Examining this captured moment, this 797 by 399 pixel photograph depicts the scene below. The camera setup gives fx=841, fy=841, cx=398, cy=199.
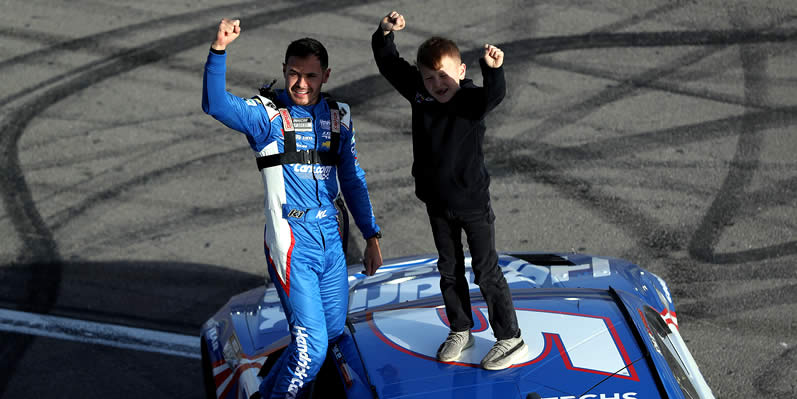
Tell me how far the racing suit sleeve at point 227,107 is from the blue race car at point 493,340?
3.18 feet

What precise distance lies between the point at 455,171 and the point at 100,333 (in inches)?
131

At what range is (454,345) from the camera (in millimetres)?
3395

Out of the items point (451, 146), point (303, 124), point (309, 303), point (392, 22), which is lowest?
point (309, 303)

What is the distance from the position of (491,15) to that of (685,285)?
502 centimetres

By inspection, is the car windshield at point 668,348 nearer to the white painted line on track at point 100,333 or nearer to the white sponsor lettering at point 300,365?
the white sponsor lettering at point 300,365

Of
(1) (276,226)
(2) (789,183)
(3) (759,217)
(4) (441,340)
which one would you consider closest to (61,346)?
(1) (276,226)

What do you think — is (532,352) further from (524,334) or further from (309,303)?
(309,303)

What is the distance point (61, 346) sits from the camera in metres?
5.60

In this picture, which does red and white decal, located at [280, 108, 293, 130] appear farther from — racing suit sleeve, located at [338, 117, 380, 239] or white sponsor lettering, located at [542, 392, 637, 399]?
white sponsor lettering, located at [542, 392, 637, 399]

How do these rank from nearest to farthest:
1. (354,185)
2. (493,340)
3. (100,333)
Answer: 1. (493,340)
2. (354,185)
3. (100,333)

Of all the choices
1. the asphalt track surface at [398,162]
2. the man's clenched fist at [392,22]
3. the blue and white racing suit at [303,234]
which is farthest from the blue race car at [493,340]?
the man's clenched fist at [392,22]

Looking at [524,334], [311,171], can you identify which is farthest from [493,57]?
[524,334]

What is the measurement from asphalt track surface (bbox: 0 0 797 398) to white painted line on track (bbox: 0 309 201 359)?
7 centimetres

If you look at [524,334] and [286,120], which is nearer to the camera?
[524,334]
